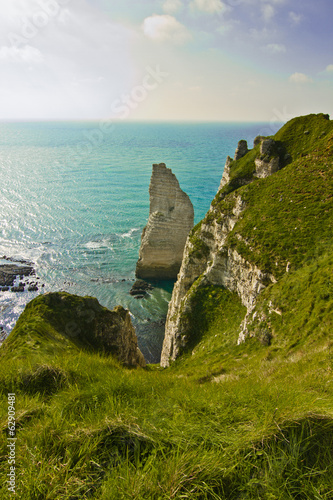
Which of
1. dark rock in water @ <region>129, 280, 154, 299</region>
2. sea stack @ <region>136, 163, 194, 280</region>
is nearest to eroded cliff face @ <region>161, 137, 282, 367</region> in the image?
sea stack @ <region>136, 163, 194, 280</region>

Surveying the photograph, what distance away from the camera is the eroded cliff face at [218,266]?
2144cm

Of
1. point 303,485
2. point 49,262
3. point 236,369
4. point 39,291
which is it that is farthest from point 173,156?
point 303,485

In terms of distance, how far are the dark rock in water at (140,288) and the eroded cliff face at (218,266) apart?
13.8 metres

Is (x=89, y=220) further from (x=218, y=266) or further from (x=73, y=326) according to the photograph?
(x=73, y=326)

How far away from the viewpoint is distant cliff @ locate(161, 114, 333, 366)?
1880 centimetres

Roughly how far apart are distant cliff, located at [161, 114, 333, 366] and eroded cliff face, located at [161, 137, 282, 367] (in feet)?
0.23

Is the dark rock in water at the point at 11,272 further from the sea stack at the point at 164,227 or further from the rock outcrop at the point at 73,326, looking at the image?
the rock outcrop at the point at 73,326

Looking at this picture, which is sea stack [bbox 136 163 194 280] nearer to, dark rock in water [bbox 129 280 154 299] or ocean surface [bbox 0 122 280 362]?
dark rock in water [bbox 129 280 154 299]

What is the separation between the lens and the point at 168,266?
46344 mm

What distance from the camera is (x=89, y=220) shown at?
6925cm

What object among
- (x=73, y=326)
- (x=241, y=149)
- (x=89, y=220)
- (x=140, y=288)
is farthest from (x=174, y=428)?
(x=89, y=220)

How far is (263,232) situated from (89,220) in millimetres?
55251

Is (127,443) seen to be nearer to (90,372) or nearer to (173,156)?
(90,372)

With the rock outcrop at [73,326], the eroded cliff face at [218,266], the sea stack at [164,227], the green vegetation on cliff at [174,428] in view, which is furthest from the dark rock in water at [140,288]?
the green vegetation on cliff at [174,428]
